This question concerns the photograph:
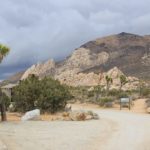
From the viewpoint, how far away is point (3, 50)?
2516 centimetres

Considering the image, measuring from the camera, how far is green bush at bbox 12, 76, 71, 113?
3519 cm

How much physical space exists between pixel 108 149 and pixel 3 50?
37.1 feet

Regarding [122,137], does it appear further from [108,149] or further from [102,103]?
[102,103]

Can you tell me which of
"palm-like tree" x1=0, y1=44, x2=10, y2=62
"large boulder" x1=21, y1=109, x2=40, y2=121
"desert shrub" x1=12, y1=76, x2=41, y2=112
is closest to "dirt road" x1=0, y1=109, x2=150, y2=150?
"large boulder" x1=21, y1=109, x2=40, y2=121

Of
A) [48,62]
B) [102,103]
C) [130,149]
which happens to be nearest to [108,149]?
[130,149]

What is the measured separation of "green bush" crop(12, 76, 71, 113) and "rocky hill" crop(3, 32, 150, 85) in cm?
8940

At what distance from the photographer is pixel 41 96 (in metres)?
35.2

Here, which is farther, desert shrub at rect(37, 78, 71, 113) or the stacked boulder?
desert shrub at rect(37, 78, 71, 113)

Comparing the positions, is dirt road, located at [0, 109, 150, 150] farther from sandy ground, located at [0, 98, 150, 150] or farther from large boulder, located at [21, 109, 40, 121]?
large boulder, located at [21, 109, 40, 121]

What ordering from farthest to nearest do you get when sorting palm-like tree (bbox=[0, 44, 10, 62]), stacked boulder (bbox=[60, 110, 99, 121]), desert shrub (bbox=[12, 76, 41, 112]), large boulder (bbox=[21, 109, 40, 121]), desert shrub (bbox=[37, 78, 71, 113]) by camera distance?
1. desert shrub (bbox=[12, 76, 41, 112])
2. desert shrub (bbox=[37, 78, 71, 113])
3. stacked boulder (bbox=[60, 110, 99, 121])
4. large boulder (bbox=[21, 109, 40, 121])
5. palm-like tree (bbox=[0, 44, 10, 62])

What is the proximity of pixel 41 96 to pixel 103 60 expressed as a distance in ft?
410

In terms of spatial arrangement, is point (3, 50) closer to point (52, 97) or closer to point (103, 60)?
point (52, 97)

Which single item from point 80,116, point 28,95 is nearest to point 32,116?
point 80,116

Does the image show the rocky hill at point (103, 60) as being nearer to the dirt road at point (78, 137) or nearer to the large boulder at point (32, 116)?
the large boulder at point (32, 116)
